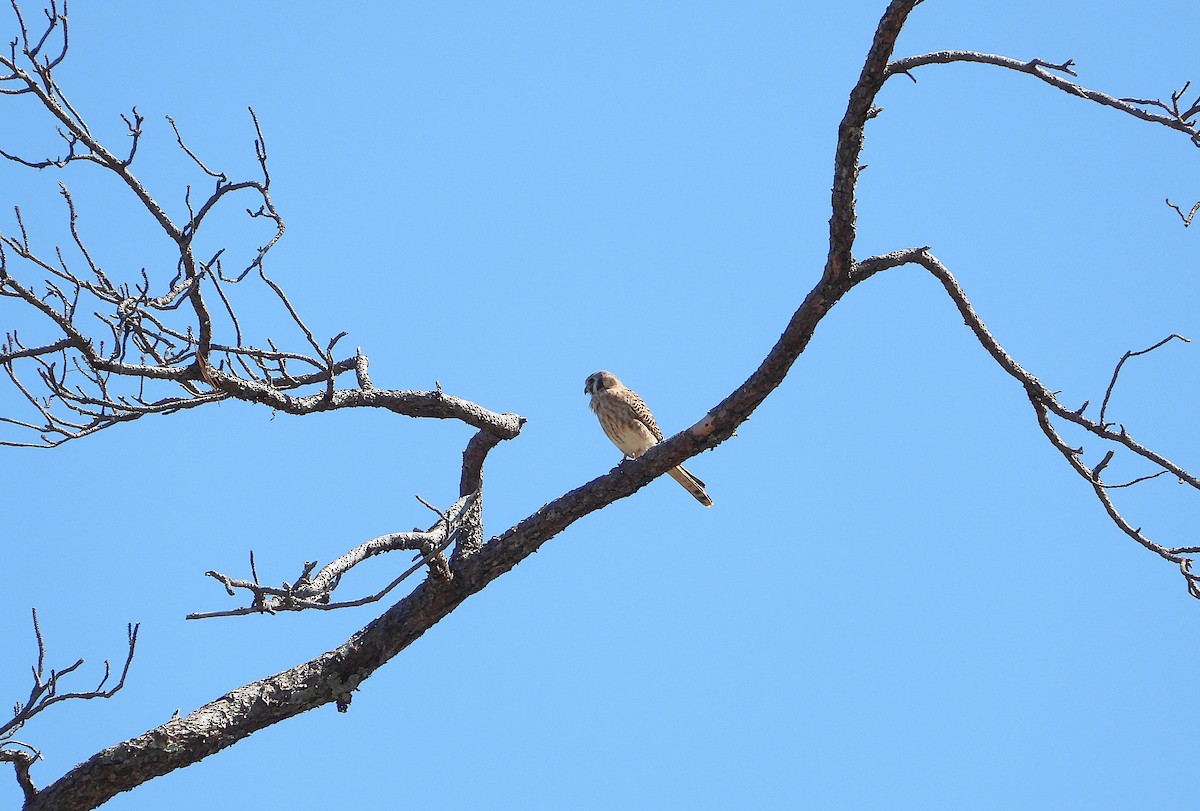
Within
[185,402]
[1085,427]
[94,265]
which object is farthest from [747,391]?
[94,265]

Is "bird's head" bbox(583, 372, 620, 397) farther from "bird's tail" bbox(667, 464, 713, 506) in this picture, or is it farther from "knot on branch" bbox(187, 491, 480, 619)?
"knot on branch" bbox(187, 491, 480, 619)

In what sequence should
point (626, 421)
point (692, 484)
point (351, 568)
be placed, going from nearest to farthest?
Result: point (351, 568) → point (692, 484) → point (626, 421)

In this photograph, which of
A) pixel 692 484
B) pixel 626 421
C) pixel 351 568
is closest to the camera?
pixel 351 568

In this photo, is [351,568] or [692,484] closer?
[351,568]

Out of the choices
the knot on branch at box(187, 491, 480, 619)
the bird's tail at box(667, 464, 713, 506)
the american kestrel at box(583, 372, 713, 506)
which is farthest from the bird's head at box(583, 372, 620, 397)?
the knot on branch at box(187, 491, 480, 619)

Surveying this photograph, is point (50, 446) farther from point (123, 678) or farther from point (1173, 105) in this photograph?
point (1173, 105)

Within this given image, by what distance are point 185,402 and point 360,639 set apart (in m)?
0.99

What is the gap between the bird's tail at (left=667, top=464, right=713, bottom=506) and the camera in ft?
20.6

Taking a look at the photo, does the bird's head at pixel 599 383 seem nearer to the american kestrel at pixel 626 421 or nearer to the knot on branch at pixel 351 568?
the american kestrel at pixel 626 421

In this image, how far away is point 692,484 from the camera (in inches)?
248

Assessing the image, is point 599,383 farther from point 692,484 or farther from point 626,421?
point 692,484

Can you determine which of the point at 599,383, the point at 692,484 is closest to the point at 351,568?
the point at 692,484

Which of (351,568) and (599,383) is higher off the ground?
(599,383)

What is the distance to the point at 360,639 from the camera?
3873 mm
